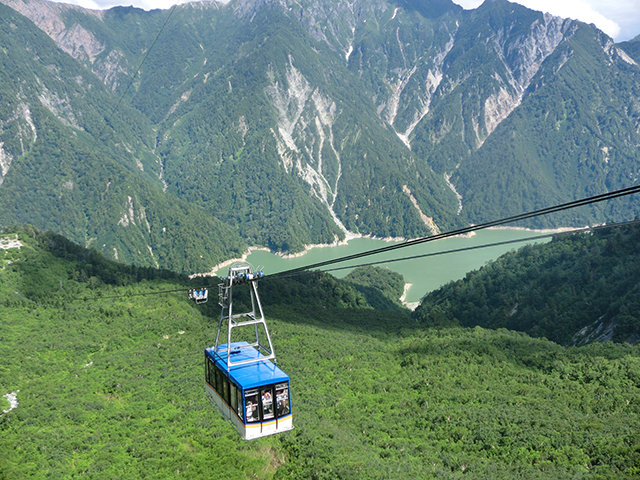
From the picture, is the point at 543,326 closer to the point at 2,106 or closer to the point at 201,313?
the point at 201,313

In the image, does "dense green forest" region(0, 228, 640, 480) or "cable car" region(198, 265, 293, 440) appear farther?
"dense green forest" region(0, 228, 640, 480)

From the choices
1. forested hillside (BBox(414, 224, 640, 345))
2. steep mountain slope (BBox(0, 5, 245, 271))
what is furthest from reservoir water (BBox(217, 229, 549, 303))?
forested hillside (BBox(414, 224, 640, 345))

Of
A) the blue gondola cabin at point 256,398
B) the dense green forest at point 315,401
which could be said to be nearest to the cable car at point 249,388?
the blue gondola cabin at point 256,398

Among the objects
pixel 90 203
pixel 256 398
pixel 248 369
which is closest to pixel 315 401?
pixel 248 369

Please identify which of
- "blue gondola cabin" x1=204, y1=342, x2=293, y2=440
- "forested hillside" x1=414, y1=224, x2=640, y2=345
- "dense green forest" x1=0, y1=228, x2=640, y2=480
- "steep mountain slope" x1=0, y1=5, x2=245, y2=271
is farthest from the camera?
"steep mountain slope" x1=0, y1=5, x2=245, y2=271

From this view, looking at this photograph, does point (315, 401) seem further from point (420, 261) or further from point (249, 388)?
point (420, 261)

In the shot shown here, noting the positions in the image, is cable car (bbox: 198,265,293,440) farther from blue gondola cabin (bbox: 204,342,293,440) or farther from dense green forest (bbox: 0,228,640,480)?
dense green forest (bbox: 0,228,640,480)

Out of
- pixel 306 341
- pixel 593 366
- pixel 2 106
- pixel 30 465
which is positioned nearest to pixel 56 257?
pixel 306 341
